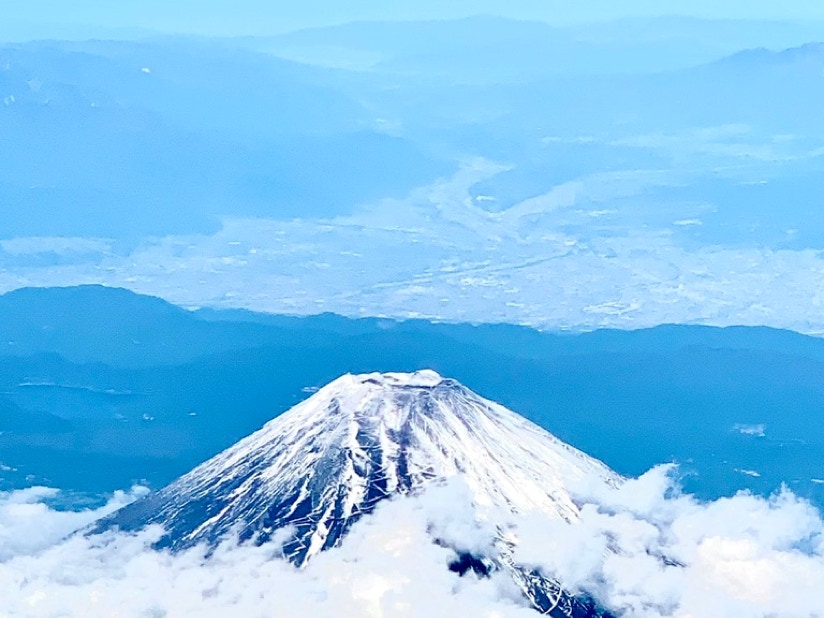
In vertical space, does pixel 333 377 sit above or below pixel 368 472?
above

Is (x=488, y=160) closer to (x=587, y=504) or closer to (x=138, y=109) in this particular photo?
(x=138, y=109)

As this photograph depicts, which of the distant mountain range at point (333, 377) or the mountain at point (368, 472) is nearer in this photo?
the mountain at point (368, 472)

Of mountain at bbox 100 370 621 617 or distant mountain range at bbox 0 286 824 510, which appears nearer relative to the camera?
mountain at bbox 100 370 621 617

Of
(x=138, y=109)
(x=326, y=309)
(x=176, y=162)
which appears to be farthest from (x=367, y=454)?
(x=138, y=109)

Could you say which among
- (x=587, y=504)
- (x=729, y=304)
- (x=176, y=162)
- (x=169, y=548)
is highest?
(x=176, y=162)
